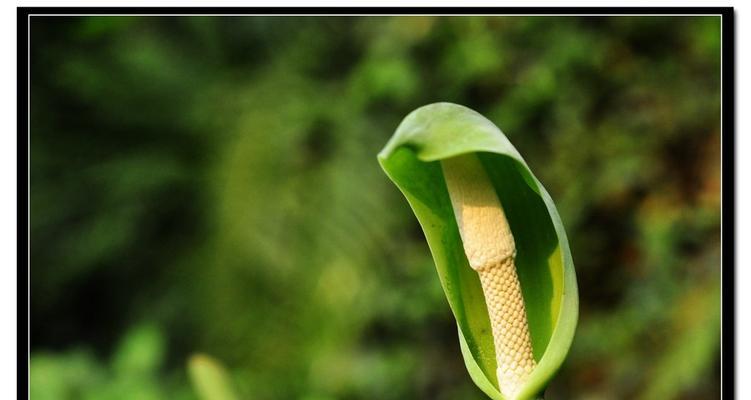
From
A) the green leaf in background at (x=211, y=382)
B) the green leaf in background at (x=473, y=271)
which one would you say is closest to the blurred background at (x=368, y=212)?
the green leaf in background at (x=211, y=382)

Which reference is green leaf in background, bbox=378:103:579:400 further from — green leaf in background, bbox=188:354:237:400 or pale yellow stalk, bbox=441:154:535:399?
green leaf in background, bbox=188:354:237:400

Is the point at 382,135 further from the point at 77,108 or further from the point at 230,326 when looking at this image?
the point at 77,108

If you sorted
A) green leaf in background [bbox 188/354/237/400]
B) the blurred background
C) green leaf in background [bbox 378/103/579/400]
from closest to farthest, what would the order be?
green leaf in background [bbox 378/103/579/400] < green leaf in background [bbox 188/354/237/400] < the blurred background

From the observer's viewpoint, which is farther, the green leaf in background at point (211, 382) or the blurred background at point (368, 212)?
the blurred background at point (368, 212)

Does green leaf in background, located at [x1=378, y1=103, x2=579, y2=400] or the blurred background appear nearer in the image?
green leaf in background, located at [x1=378, y1=103, x2=579, y2=400]

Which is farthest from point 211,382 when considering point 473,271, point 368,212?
point 368,212

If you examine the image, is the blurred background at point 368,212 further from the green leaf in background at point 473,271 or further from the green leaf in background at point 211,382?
the green leaf in background at point 473,271

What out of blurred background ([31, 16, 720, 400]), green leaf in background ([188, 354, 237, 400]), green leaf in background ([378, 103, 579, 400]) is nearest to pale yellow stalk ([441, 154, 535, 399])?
green leaf in background ([378, 103, 579, 400])

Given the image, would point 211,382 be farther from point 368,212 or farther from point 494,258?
point 368,212

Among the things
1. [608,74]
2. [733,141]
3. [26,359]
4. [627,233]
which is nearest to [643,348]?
[627,233]
